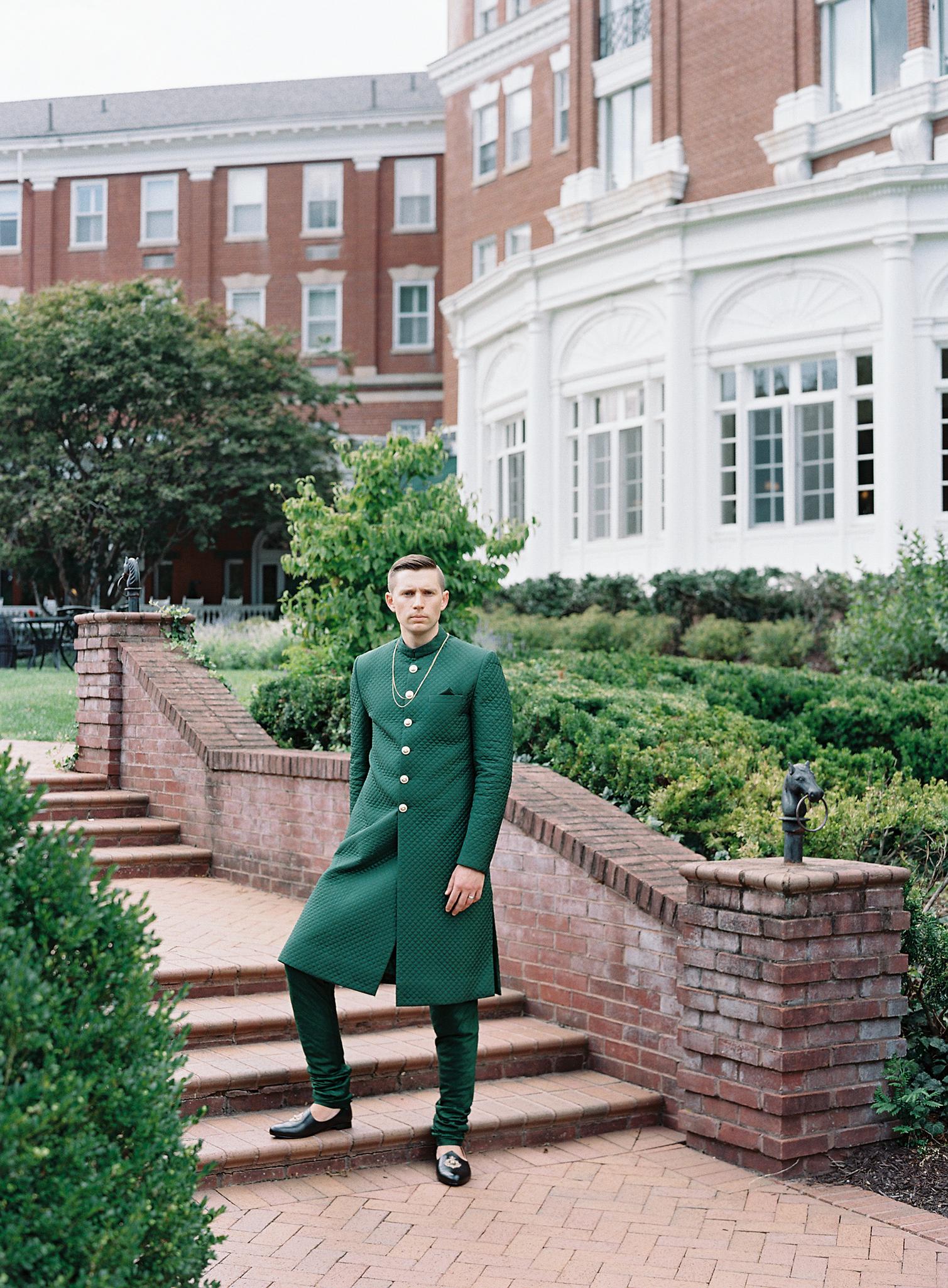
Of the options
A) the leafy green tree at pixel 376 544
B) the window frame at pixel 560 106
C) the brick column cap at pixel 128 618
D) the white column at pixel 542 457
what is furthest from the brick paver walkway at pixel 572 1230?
the window frame at pixel 560 106

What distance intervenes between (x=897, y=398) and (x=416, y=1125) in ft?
46.7

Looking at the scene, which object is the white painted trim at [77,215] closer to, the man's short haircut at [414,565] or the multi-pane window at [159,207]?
the multi-pane window at [159,207]

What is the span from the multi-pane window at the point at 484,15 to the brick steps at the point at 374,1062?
30.1 meters

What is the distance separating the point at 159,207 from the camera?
3859cm

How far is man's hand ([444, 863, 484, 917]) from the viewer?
4.75m

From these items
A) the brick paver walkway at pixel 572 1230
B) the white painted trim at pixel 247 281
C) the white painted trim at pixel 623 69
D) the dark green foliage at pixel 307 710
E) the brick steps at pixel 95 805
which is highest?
the white painted trim at pixel 623 69

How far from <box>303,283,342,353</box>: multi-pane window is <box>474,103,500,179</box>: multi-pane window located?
6375mm

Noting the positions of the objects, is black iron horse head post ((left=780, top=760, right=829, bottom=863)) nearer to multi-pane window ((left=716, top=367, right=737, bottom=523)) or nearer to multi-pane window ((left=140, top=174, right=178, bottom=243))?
multi-pane window ((left=716, top=367, right=737, bottom=523))

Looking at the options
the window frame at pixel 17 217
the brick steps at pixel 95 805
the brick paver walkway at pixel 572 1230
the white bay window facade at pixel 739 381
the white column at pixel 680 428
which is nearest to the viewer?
the brick paver walkway at pixel 572 1230

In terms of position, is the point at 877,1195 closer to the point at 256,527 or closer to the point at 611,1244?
the point at 611,1244

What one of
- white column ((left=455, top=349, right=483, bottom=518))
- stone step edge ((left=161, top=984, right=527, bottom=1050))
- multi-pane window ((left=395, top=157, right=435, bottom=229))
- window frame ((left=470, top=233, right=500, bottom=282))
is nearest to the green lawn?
stone step edge ((left=161, top=984, right=527, bottom=1050))

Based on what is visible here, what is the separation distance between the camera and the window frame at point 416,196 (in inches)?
1469

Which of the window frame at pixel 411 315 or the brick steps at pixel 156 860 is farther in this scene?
the window frame at pixel 411 315

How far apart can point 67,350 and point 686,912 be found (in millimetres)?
24893
